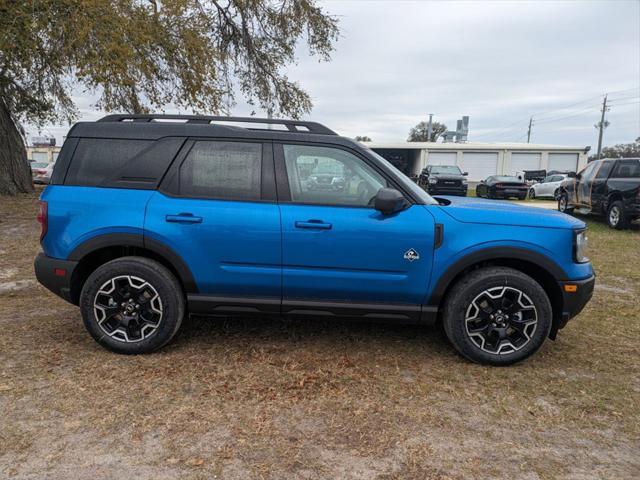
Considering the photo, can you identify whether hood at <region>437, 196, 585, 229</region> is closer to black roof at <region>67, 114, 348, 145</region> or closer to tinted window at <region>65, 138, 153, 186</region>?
black roof at <region>67, 114, 348, 145</region>

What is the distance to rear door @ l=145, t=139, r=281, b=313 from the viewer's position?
11.3 feet

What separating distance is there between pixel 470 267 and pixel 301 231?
1.37 meters

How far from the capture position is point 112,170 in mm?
3584

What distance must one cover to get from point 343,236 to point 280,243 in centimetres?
48

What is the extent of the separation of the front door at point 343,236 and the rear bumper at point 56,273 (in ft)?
5.66

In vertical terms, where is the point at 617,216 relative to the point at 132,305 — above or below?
above

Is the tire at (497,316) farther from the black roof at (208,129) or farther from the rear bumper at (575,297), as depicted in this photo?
the black roof at (208,129)

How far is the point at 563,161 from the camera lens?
3856 centimetres

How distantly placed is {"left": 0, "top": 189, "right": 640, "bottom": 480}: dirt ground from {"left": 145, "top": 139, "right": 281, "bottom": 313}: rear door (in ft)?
2.13

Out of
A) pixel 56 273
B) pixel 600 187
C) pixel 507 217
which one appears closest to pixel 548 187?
pixel 600 187

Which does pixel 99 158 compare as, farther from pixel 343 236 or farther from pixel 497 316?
pixel 497 316

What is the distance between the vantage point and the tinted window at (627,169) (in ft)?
35.7

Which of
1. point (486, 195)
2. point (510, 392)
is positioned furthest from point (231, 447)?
point (486, 195)

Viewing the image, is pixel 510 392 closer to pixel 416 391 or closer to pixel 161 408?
pixel 416 391
